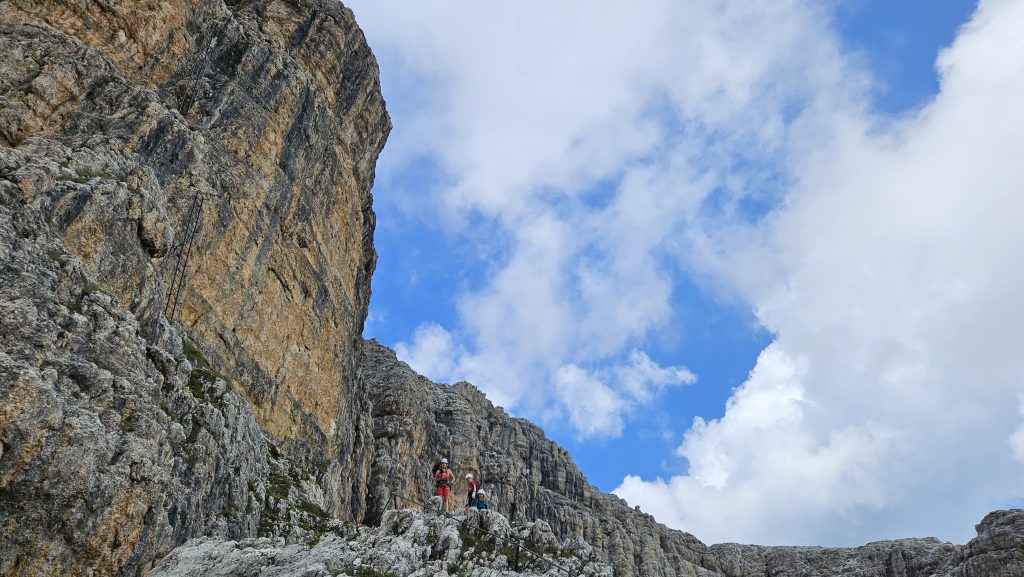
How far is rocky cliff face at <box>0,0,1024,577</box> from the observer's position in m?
26.7

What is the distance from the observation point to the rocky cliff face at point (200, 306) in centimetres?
A: 2670

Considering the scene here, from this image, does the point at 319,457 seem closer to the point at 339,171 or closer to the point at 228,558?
the point at 339,171

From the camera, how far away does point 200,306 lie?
48.3 metres

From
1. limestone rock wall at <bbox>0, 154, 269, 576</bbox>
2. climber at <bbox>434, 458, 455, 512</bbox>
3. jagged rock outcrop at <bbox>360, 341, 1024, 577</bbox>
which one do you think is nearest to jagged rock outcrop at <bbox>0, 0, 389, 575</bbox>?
limestone rock wall at <bbox>0, 154, 269, 576</bbox>

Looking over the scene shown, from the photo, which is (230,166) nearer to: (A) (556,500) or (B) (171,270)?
(B) (171,270)

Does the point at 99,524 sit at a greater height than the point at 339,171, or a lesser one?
lesser

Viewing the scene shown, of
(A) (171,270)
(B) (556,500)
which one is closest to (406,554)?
(A) (171,270)

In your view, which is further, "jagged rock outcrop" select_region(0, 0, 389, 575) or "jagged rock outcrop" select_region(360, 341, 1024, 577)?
"jagged rock outcrop" select_region(360, 341, 1024, 577)

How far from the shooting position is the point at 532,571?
2694 centimetres

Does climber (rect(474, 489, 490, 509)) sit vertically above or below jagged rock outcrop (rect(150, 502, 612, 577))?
above

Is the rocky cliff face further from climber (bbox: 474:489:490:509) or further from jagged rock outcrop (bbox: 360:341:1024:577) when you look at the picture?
climber (bbox: 474:489:490:509)

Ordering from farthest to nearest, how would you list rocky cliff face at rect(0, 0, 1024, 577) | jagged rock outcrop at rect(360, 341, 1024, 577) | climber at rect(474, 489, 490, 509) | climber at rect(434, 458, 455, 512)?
jagged rock outcrop at rect(360, 341, 1024, 577)
climber at rect(434, 458, 455, 512)
climber at rect(474, 489, 490, 509)
rocky cliff face at rect(0, 0, 1024, 577)

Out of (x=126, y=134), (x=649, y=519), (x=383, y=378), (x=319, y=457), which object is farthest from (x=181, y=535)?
(x=649, y=519)

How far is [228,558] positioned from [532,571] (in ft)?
35.9
